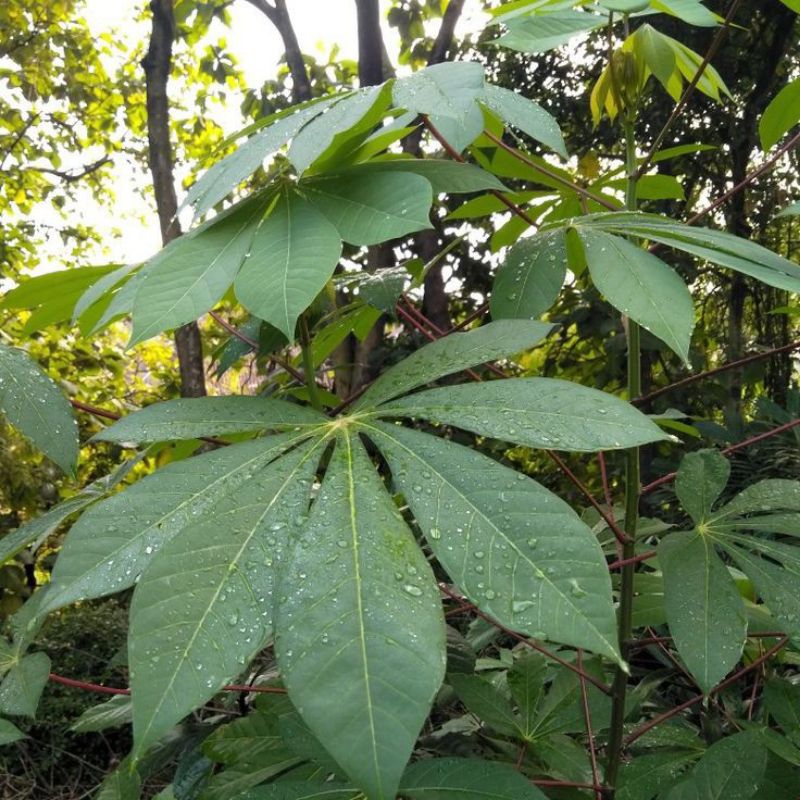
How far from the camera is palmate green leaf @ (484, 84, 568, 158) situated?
521 millimetres

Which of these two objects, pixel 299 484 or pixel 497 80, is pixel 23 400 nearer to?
pixel 299 484

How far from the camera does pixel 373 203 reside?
489 mm

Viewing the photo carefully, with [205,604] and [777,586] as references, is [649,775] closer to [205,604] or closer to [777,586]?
[777,586]

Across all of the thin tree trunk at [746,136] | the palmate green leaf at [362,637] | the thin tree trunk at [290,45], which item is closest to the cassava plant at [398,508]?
the palmate green leaf at [362,637]

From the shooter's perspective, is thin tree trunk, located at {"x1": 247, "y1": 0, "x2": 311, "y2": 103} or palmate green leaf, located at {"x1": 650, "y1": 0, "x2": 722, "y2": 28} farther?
thin tree trunk, located at {"x1": 247, "y1": 0, "x2": 311, "y2": 103}

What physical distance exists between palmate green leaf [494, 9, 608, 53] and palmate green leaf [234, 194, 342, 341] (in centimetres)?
18

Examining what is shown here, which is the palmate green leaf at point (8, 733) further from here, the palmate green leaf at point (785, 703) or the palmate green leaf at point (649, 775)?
the palmate green leaf at point (785, 703)

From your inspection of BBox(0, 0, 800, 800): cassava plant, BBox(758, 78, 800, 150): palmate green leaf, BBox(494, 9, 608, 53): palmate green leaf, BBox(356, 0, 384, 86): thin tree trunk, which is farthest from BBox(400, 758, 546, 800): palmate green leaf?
BBox(356, 0, 384, 86): thin tree trunk

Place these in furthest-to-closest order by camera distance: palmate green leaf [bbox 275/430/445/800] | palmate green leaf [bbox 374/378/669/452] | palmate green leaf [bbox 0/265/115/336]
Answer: palmate green leaf [bbox 0/265/115/336], palmate green leaf [bbox 374/378/669/452], palmate green leaf [bbox 275/430/445/800]

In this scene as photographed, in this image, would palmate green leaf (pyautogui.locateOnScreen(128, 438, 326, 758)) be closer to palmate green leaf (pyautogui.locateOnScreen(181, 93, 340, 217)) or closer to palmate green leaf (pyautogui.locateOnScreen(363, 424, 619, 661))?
palmate green leaf (pyautogui.locateOnScreen(363, 424, 619, 661))

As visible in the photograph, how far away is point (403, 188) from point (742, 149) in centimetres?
281

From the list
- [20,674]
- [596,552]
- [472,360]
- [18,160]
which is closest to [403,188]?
[472,360]

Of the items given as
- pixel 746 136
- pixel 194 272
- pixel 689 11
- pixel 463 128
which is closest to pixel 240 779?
pixel 194 272

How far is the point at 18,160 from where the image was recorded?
186 inches
